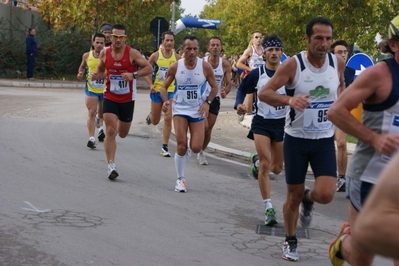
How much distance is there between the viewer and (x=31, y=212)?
26.2 feet

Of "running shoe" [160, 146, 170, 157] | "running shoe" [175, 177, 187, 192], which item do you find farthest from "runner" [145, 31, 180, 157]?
"running shoe" [175, 177, 187, 192]

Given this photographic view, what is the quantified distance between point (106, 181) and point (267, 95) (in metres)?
4.38

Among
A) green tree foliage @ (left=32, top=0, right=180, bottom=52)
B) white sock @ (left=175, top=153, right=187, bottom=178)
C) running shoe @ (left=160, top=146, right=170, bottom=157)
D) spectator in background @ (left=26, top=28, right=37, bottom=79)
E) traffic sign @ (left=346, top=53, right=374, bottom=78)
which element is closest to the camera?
white sock @ (left=175, top=153, right=187, bottom=178)

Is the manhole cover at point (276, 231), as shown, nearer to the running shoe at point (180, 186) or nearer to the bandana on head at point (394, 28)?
the running shoe at point (180, 186)

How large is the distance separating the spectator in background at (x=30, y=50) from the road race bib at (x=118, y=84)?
2185 cm

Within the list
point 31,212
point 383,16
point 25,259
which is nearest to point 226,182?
point 31,212

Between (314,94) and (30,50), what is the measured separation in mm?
27201

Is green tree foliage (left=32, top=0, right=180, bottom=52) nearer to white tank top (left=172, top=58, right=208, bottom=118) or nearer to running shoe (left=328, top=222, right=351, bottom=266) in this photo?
white tank top (left=172, top=58, right=208, bottom=118)

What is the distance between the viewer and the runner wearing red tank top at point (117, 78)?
34.3ft

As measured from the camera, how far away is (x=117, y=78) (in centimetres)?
1052

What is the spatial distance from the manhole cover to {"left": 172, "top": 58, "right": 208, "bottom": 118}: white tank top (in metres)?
2.43

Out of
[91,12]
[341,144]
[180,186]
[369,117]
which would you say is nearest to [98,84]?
[180,186]

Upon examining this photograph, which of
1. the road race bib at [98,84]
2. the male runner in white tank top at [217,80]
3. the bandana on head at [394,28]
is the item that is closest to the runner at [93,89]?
the road race bib at [98,84]

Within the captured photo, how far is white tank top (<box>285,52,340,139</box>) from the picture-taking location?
6309 millimetres
